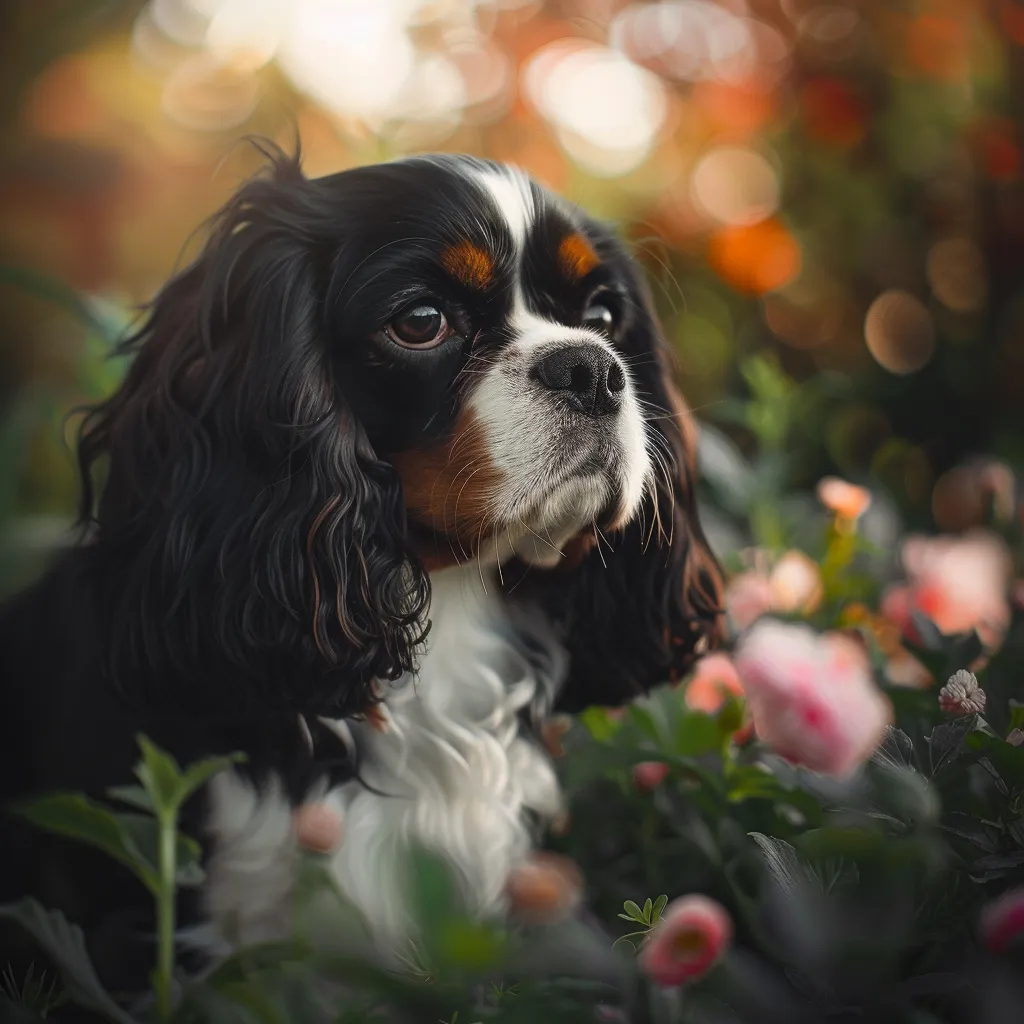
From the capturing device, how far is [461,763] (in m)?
1.43

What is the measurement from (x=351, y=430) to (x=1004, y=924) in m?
0.88

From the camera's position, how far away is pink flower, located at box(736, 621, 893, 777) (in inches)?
36.3

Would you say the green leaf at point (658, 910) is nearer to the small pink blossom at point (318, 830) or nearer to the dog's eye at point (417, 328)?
the small pink blossom at point (318, 830)

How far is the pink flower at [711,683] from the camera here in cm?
157

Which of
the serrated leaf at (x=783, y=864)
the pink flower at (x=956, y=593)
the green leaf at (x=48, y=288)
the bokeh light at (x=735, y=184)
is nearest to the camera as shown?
the serrated leaf at (x=783, y=864)

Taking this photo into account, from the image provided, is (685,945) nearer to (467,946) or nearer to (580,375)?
(467,946)

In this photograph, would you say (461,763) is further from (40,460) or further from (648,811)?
(40,460)

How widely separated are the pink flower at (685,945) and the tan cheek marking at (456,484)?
595 millimetres

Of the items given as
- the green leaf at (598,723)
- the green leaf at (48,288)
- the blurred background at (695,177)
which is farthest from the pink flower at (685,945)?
the green leaf at (48,288)

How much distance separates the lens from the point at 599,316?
1.48 meters

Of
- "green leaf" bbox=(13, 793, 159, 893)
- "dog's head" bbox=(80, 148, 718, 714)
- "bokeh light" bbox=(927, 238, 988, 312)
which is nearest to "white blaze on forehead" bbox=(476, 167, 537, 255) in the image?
"dog's head" bbox=(80, 148, 718, 714)

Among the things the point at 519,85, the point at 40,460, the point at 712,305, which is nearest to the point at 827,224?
the point at 712,305

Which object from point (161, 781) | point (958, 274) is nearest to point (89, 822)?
point (161, 781)

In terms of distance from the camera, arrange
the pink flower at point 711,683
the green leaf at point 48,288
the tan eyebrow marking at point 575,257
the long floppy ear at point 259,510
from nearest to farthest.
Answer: the long floppy ear at point 259,510
the tan eyebrow marking at point 575,257
the pink flower at point 711,683
the green leaf at point 48,288
